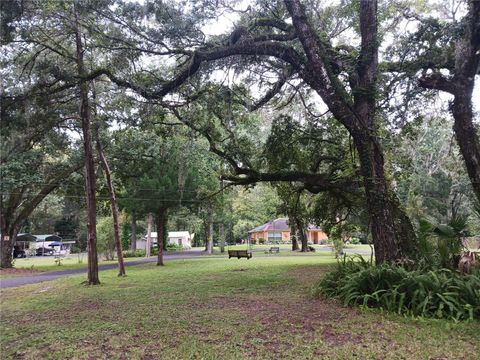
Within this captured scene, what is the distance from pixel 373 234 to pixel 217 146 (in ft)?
26.1

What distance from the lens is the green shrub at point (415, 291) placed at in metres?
5.81

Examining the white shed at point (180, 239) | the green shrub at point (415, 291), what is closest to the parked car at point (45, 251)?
the white shed at point (180, 239)

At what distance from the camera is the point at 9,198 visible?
22594 millimetres


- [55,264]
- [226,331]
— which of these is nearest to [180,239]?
[55,264]

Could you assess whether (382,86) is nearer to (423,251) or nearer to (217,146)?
(423,251)

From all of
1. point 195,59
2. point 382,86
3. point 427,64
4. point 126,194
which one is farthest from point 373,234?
point 126,194

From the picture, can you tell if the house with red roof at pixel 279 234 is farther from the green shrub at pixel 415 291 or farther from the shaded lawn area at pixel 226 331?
the green shrub at pixel 415 291

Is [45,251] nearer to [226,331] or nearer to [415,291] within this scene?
[226,331]

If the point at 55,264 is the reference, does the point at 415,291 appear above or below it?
above

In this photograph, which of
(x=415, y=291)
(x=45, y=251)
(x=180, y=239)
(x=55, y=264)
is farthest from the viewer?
(x=180, y=239)

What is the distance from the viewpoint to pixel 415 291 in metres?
6.24

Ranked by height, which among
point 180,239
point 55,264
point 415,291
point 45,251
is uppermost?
point 180,239

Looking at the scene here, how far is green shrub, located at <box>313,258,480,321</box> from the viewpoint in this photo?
5812mm

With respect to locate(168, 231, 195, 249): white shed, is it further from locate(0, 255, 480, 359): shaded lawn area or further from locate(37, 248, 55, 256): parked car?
locate(0, 255, 480, 359): shaded lawn area
